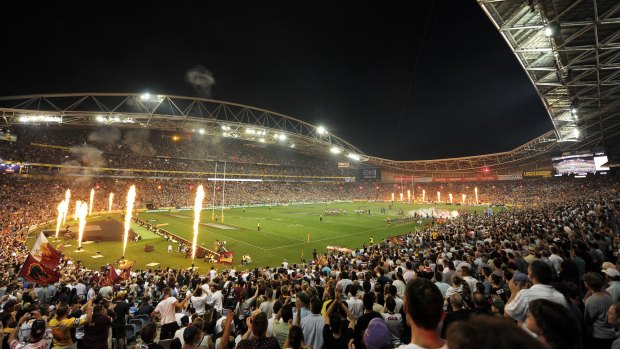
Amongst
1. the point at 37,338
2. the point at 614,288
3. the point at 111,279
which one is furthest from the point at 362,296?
the point at 111,279

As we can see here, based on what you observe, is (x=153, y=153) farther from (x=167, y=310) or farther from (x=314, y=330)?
(x=314, y=330)

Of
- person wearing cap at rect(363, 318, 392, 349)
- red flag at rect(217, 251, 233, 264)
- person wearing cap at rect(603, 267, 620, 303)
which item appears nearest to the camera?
person wearing cap at rect(363, 318, 392, 349)

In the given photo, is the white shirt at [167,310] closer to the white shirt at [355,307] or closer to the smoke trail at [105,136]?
the white shirt at [355,307]

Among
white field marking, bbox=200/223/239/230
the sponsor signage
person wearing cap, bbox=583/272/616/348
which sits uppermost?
the sponsor signage

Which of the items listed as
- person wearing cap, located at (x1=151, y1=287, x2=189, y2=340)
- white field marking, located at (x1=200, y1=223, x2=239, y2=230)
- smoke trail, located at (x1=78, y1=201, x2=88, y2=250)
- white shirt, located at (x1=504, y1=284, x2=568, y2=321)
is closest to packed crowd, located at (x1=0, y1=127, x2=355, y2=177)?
smoke trail, located at (x1=78, y1=201, x2=88, y2=250)

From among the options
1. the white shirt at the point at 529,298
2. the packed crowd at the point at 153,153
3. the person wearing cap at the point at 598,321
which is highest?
the packed crowd at the point at 153,153

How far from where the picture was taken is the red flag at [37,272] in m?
11.3

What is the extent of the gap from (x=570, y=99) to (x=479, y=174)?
58.1 m

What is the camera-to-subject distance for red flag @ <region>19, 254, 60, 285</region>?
11289mm

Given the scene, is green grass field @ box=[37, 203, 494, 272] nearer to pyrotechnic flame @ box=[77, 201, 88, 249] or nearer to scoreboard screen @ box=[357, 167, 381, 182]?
pyrotechnic flame @ box=[77, 201, 88, 249]

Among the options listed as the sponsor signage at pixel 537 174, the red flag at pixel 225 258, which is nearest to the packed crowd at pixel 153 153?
the red flag at pixel 225 258

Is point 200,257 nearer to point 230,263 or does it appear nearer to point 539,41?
point 230,263

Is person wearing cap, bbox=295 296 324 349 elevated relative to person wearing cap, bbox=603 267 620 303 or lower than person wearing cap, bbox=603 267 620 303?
lower

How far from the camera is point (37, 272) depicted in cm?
1145
